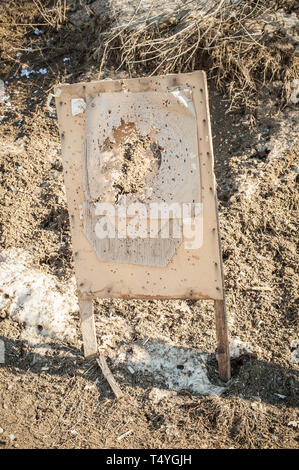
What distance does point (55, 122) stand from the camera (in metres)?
5.72

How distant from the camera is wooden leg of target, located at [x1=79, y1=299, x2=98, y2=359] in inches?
146

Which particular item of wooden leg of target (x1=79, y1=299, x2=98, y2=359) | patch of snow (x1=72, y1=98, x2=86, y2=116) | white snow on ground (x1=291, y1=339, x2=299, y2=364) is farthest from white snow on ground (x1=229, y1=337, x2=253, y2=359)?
patch of snow (x1=72, y1=98, x2=86, y2=116)

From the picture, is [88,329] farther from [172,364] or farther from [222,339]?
[222,339]

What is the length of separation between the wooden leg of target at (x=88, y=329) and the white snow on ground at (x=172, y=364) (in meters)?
0.21

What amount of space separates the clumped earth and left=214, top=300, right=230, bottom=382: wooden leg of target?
141 millimetres

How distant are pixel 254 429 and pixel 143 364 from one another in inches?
34.1

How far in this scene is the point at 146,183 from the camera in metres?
3.45

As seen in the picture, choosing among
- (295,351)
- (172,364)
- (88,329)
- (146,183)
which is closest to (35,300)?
(88,329)

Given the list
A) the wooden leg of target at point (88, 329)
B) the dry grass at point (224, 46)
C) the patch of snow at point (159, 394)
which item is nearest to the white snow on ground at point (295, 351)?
the patch of snow at point (159, 394)

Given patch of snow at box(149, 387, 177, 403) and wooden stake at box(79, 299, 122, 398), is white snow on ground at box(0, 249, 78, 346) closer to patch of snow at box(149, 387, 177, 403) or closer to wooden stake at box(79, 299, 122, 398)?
wooden stake at box(79, 299, 122, 398)

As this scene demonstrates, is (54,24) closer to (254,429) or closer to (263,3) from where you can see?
(263,3)

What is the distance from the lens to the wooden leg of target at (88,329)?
3717mm
